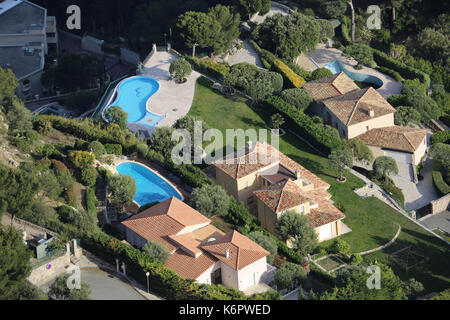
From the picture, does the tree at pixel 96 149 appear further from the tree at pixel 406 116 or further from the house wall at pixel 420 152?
the tree at pixel 406 116

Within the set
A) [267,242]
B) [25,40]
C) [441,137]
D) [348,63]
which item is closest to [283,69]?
[348,63]

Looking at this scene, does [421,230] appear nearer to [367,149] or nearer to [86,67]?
[367,149]

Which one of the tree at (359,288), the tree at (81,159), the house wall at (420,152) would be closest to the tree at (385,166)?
the house wall at (420,152)

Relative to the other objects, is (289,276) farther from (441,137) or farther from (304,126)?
(441,137)
